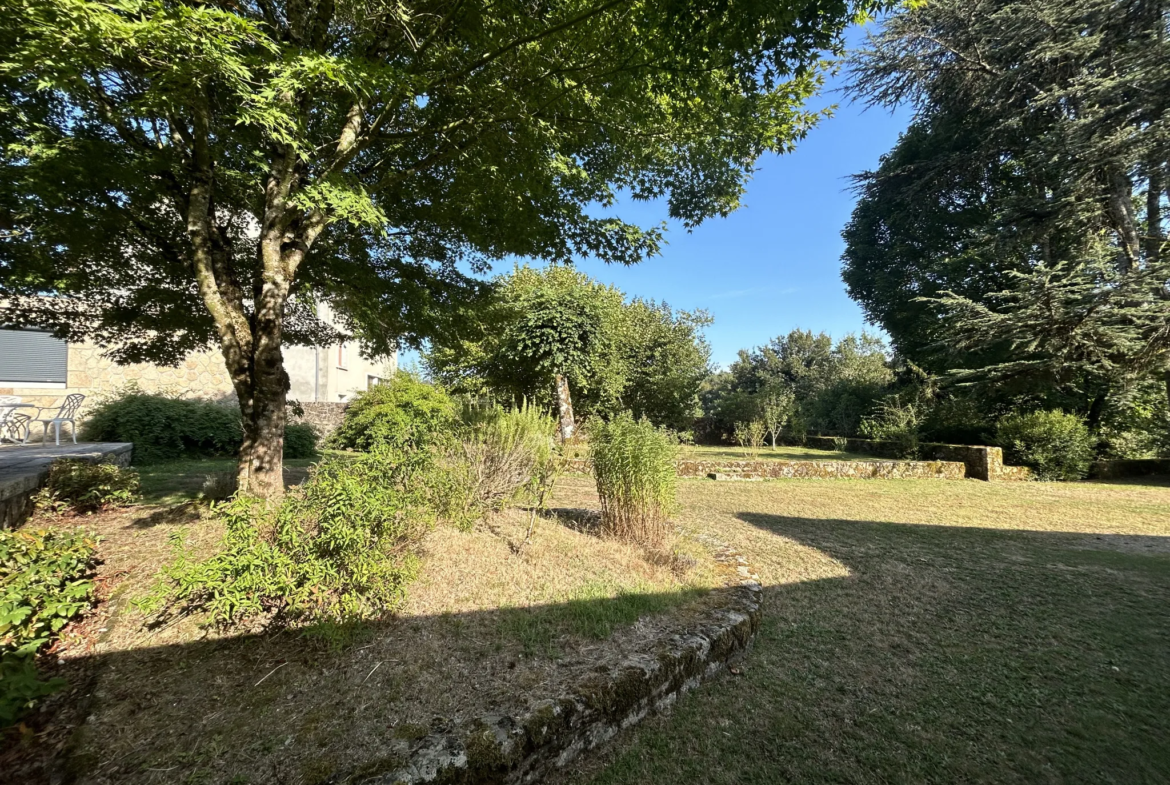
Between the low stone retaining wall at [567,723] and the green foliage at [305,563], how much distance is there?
0.97 metres

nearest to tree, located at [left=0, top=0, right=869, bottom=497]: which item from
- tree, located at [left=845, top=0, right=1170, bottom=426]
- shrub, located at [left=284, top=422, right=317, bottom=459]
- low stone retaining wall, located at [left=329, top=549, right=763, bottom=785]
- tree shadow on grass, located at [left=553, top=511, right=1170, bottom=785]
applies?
low stone retaining wall, located at [left=329, top=549, right=763, bottom=785]

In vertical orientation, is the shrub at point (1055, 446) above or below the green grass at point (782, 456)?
above

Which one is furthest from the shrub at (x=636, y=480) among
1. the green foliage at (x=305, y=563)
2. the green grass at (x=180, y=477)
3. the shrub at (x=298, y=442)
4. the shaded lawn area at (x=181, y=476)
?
the shrub at (x=298, y=442)

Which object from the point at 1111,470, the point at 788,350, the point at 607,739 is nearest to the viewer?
the point at 607,739

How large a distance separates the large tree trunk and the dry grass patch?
31.1 feet

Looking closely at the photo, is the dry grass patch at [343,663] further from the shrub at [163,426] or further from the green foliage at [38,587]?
the shrub at [163,426]

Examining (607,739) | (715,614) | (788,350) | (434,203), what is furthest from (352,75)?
(788,350)

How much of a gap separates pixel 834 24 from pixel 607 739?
4.73 metres

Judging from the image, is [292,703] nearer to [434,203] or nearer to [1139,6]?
[434,203]

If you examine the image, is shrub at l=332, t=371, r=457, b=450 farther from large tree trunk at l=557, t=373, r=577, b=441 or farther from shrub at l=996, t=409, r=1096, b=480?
shrub at l=996, t=409, r=1096, b=480

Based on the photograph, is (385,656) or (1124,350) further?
(1124,350)

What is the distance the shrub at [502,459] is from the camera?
4.41 meters

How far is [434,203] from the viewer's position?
485 cm

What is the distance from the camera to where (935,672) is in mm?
2854
